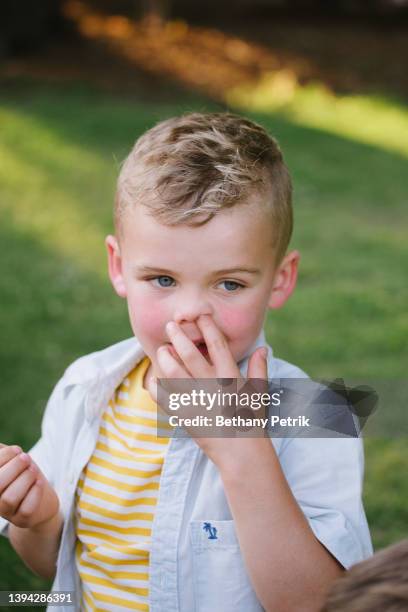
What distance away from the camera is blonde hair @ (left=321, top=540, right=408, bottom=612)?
3.96 feet

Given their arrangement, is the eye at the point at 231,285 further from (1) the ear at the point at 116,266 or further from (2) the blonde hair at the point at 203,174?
(1) the ear at the point at 116,266

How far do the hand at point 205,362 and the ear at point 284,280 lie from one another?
26cm

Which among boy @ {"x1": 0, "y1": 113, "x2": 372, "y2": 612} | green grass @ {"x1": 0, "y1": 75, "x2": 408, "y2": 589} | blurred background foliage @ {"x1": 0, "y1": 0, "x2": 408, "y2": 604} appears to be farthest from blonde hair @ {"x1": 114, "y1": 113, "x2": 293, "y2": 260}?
blurred background foliage @ {"x1": 0, "y1": 0, "x2": 408, "y2": 604}

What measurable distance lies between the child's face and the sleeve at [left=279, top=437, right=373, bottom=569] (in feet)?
0.95

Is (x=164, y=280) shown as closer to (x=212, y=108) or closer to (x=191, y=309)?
(x=191, y=309)

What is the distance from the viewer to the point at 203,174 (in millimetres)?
1950

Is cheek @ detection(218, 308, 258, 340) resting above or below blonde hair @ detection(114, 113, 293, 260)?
below

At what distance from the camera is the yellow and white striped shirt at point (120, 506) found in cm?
202

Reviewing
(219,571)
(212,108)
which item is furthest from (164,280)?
(212,108)

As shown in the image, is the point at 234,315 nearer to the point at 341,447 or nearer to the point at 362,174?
the point at 341,447

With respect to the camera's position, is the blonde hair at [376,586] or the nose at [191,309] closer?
the blonde hair at [376,586]

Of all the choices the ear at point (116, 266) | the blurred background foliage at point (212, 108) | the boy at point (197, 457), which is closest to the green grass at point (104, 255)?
the blurred background foliage at point (212, 108)

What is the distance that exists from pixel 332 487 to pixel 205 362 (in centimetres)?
42

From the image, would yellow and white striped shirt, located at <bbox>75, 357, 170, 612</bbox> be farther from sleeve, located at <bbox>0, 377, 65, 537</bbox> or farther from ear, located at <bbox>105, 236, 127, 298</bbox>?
ear, located at <bbox>105, 236, 127, 298</bbox>
